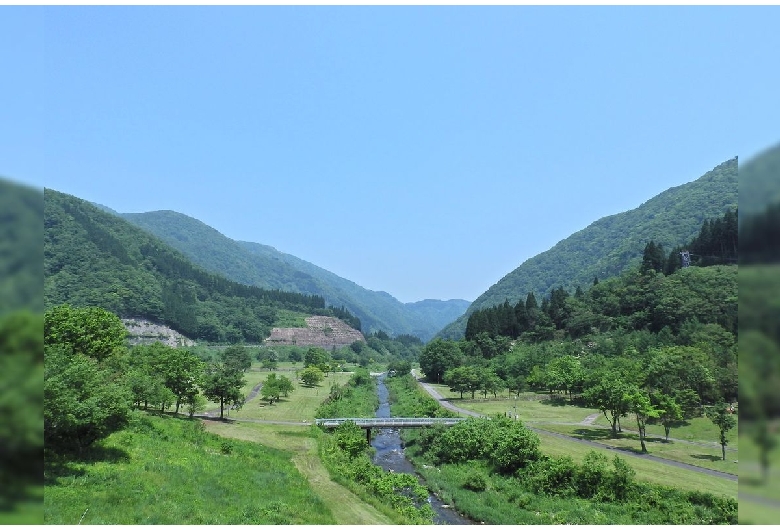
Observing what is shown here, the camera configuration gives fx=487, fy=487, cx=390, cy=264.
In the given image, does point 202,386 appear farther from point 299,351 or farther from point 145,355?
point 299,351

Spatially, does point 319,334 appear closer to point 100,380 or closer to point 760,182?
point 100,380

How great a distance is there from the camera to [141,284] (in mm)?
116062

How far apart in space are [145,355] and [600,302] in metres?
68.2

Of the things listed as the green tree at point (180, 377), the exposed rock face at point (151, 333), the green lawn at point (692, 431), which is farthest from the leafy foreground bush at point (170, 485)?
the exposed rock face at point (151, 333)

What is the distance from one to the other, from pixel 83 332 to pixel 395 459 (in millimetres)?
22349

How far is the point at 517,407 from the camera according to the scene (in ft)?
172

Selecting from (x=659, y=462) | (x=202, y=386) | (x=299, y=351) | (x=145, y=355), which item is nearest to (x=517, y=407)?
(x=659, y=462)

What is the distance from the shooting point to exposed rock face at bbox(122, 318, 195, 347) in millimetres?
101438

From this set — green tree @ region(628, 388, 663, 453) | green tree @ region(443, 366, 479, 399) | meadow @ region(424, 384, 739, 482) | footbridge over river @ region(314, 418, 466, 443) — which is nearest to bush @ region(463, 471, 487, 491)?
meadow @ region(424, 384, 739, 482)

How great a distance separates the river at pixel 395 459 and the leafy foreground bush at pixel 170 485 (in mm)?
6638

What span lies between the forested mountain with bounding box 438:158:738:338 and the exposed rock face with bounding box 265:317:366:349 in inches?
1566

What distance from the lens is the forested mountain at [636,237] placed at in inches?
4808

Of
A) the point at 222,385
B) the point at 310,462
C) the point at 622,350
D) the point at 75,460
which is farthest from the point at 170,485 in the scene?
the point at 622,350

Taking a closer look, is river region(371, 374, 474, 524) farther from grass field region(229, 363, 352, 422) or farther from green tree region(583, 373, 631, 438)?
green tree region(583, 373, 631, 438)
